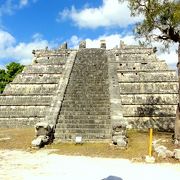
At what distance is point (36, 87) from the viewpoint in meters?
23.3

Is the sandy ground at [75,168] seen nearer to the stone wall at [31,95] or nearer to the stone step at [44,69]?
the stone wall at [31,95]

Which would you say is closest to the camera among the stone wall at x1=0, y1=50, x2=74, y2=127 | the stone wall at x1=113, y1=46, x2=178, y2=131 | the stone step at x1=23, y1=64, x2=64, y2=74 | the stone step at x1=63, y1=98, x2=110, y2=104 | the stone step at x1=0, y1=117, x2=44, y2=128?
the stone step at x1=63, y1=98, x2=110, y2=104

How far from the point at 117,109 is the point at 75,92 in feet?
11.3

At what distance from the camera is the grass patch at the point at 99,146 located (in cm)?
1491

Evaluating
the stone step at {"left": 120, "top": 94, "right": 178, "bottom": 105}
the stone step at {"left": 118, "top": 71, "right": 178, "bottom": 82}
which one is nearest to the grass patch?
the stone step at {"left": 120, "top": 94, "right": 178, "bottom": 105}

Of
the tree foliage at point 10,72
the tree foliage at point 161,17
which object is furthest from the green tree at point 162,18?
the tree foliage at point 10,72

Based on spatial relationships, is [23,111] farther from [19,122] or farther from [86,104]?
[86,104]

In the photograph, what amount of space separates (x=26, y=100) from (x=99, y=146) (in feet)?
24.6

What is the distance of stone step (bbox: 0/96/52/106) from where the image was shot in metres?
22.0

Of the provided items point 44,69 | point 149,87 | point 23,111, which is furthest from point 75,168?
point 44,69

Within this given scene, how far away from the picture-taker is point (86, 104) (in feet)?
67.3

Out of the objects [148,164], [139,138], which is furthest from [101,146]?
[148,164]

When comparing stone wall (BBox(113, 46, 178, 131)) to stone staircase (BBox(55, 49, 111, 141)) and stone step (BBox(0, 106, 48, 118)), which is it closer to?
stone staircase (BBox(55, 49, 111, 141))

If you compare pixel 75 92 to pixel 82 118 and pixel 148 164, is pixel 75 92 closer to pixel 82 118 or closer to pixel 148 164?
pixel 82 118
